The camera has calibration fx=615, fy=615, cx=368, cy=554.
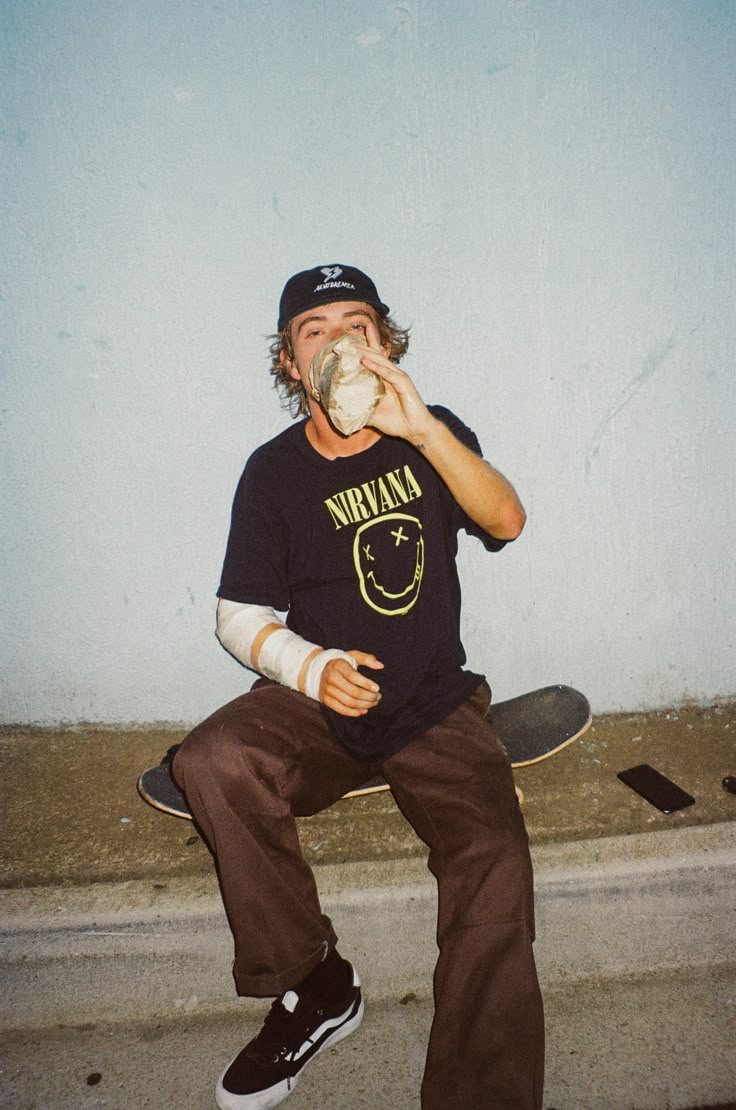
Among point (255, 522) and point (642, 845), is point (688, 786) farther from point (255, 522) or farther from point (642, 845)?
point (255, 522)

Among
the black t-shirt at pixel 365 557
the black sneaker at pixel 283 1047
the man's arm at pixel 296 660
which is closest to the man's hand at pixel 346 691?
the man's arm at pixel 296 660

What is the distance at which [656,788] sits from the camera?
6.91ft

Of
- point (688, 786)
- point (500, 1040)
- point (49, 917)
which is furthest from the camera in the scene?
point (688, 786)

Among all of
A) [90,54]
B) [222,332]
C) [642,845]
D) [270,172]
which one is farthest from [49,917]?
[90,54]

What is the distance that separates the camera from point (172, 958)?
5.99 feet

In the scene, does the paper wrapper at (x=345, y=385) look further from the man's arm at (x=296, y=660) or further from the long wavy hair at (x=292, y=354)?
the man's arm at (x=296, y=660)

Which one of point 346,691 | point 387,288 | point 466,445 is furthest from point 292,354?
point 346,691

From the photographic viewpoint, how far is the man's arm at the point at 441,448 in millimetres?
1645

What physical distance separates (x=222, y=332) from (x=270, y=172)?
1.74 feet

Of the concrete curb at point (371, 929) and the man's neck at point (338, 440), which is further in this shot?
the man's neck at point (338, 440)

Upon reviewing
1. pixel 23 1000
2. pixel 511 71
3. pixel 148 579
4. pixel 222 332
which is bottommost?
pixel 23 1000

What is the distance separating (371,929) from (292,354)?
1.79 meters

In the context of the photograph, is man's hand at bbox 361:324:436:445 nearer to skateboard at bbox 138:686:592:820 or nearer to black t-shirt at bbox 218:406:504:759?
black t-shirt at bbox 218:406:504:759

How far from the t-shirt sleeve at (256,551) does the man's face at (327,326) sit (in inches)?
14.5
